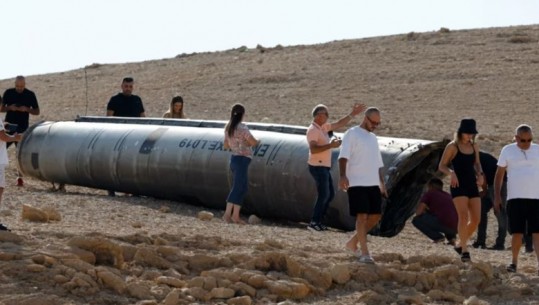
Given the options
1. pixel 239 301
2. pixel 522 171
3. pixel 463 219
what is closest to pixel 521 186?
pixel 522 171

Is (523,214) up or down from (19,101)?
down

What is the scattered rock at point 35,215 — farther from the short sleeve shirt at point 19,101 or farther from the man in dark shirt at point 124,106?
the man in dark shirt at point 124,106

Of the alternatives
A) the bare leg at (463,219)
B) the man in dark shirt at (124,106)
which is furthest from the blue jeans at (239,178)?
the man in dark shirt at (124,106)

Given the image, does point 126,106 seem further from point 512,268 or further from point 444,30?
point 444,30

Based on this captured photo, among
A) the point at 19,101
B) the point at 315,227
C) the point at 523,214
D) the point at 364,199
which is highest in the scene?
the point at 19,101

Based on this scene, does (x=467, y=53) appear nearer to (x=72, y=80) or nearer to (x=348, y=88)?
(x=348, y=88)

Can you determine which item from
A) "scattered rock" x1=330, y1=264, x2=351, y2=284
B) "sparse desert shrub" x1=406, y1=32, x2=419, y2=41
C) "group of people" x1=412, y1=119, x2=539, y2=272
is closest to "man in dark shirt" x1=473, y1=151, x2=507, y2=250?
"group of people" x1=412, y1=119, x2=539, y2=272

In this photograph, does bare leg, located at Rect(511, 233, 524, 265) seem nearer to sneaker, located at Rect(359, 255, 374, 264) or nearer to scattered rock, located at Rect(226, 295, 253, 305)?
sneaker, located at Rect(359, 255, 374, 264)

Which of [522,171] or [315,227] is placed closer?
[522,171]

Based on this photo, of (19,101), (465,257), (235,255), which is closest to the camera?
(235,255)

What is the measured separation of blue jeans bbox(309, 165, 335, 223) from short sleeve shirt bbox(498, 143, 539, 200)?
293 cm

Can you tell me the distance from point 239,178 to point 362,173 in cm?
353

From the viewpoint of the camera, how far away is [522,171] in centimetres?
1344

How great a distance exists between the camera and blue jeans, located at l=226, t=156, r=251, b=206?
16328 millimetres
